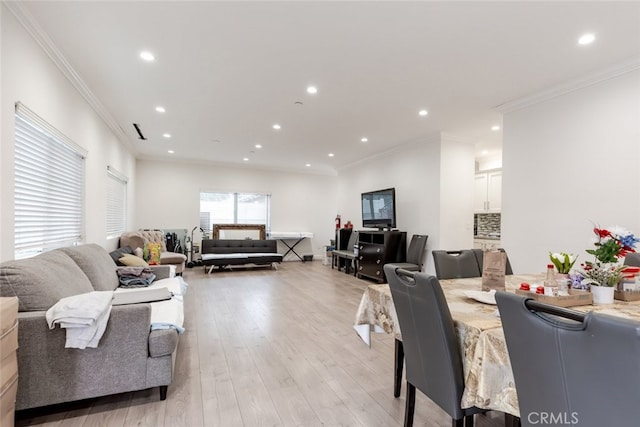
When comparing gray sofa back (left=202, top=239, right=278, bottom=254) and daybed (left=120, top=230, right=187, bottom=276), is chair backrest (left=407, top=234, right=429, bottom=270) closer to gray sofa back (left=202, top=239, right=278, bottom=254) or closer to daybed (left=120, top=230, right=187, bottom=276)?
gray sofa back (left=202, top=239, right=278, bottom=254)

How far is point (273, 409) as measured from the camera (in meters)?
1.95

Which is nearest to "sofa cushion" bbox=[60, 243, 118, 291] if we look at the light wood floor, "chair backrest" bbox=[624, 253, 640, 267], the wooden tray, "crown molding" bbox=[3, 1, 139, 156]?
the light wood floor

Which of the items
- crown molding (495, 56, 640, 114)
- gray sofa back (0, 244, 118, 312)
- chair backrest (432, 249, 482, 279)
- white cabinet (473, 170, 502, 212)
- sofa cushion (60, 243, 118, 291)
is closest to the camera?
gray sofa back (0, 244, 118, 312)

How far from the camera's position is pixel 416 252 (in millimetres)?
5523

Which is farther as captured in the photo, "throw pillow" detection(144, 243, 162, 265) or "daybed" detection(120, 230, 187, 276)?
"daybed" detection(120, 230, 187, 276)

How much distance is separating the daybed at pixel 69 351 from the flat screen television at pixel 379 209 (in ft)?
15.3

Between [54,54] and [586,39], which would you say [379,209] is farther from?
[54,54]

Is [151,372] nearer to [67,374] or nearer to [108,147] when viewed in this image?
[67,374]

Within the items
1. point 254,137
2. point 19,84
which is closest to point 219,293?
point 254,137

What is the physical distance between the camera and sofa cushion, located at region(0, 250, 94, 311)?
1.79m

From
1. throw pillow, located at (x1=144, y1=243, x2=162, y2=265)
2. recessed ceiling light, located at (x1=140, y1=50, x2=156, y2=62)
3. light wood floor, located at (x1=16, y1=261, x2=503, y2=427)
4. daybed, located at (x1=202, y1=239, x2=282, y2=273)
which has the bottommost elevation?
light wood floor, located at (x1=16, y1=261, x2=503, y2=427)

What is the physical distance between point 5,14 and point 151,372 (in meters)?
2.49

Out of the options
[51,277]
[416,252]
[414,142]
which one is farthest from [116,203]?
[414,142]

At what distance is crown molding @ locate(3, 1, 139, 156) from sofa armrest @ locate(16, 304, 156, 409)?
6.64ft
